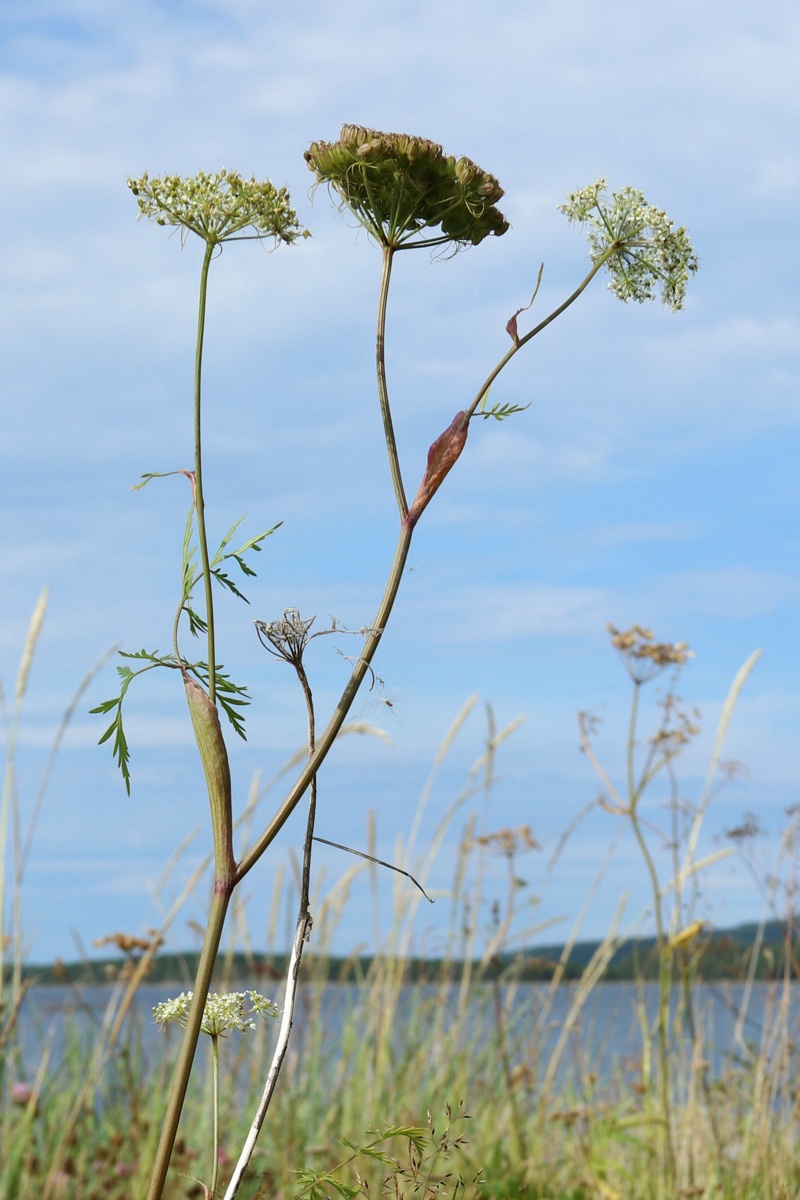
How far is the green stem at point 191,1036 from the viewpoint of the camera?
3.55 feet

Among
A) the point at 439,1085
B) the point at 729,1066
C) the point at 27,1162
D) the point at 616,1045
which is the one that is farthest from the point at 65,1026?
the point at 616,1045

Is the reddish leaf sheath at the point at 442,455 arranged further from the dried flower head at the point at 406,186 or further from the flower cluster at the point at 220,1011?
the flower cluster at the point at 220,1011

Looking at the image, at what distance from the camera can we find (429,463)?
1232 mm

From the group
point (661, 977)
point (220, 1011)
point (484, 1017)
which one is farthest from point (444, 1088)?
point (220, 1011)

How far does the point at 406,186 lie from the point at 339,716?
60 centimetres

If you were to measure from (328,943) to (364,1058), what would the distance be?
0.52 m

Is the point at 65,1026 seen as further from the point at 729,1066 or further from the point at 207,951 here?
the point at 207,951

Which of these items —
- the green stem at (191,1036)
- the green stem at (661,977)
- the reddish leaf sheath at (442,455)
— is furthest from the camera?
the green stem at (661,977)

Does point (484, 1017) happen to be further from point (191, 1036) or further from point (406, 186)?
point (406, 186)

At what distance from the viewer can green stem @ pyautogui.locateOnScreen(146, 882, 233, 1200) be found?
3.55 ft

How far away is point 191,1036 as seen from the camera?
1.10 meters

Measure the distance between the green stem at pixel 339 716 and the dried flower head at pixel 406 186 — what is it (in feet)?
1.34

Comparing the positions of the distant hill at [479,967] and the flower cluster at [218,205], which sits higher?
the flower cluster at [218,205]

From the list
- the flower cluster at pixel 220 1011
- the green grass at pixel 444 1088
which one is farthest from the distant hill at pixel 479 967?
the flower cluster at pixel 220 1011
